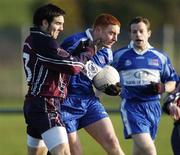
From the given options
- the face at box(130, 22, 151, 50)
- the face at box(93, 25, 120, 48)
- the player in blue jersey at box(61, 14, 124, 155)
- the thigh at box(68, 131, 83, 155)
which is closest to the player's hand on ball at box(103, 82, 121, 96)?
the player in blue jersey at box(61, 14, 124, 155)

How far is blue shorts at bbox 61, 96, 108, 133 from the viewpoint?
37.0ft

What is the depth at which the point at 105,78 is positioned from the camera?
1094 centimetres

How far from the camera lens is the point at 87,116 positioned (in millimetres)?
11359

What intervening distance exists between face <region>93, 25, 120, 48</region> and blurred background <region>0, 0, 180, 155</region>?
164 inches

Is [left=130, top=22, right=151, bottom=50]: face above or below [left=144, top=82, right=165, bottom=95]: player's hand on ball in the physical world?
above

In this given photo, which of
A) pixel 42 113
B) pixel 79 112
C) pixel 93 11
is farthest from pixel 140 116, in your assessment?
pixel 93 11

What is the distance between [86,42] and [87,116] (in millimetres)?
1009

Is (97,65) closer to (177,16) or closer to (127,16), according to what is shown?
(127,16)

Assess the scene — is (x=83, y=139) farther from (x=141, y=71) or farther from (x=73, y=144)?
(x=73, y=144)

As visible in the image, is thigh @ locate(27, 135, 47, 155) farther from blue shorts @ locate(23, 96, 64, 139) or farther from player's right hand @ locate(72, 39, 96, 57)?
player's right hand @ locate(72, 39, 96, 57)

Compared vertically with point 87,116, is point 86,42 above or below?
above

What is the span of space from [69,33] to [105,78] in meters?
20.3

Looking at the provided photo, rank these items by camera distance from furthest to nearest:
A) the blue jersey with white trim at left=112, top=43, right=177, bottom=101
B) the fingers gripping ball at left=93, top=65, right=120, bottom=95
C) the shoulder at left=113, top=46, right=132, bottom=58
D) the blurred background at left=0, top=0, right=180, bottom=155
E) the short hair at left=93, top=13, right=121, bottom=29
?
the blurred background at left=0, top=0, right=180, bottom=155 < the shoulder at left=113, top=46, right=132, bottom=58 < the blue jersey with white trim at left=112, top=43, right=177, bottom=101 < the short hair at left=93, top=13, right=121, bottom=29 < the fingers gripping ball at left=93, top=65, right=120, bottom=95

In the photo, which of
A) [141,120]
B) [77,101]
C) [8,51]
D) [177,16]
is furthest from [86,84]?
[177,16]
